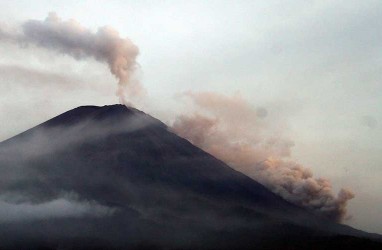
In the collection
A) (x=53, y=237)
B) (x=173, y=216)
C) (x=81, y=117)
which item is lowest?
(x=53, y=237)

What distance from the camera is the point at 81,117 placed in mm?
188250

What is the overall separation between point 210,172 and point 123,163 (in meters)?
24.3

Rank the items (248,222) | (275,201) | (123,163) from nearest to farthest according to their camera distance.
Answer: (248,222) < (275,201) < (123,163)

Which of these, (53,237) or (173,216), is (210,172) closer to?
(173,216)

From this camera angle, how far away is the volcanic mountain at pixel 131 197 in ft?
439

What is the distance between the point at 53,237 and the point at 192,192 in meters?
40.4

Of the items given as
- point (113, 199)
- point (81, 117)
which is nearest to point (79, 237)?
point (113, 199)

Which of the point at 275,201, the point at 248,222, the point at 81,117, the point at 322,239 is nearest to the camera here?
the point at 322,239

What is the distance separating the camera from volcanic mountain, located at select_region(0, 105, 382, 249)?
134 m

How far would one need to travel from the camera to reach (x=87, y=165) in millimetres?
165375

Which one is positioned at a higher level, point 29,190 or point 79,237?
point 29,190

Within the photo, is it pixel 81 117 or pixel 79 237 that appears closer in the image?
pixel 79 237

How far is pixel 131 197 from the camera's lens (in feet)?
507

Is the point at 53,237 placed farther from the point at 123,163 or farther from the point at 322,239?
the point at 322,239
